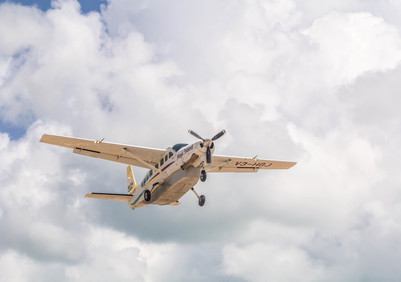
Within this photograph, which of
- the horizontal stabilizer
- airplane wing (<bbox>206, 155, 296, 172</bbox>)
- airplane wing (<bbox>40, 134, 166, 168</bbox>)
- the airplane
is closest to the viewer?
the airplane

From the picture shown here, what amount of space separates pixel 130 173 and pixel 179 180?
15.0m

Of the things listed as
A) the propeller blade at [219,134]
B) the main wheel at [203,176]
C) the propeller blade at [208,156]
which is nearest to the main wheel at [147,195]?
the main wheel at [203,176]

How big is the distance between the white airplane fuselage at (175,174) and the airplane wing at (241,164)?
479 cm

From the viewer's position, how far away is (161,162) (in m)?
38.9

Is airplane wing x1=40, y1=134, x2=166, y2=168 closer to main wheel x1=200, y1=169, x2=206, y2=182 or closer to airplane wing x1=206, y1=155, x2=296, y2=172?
main wheel x1=200, y1=169, x2=206, y2=182

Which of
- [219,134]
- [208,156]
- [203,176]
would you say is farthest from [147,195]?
[219,134]

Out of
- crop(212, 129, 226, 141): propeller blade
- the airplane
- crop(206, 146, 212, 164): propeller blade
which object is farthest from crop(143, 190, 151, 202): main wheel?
crop(212, 129, 226, 141): propeller blade

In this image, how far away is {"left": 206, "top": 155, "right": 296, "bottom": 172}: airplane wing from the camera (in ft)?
141

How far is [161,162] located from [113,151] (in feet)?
12.4

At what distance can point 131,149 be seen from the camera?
39.4 m

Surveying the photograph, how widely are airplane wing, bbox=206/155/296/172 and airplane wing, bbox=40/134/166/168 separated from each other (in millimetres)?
5444

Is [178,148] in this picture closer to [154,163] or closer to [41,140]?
[154,163]

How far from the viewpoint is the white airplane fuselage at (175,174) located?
1385 inches

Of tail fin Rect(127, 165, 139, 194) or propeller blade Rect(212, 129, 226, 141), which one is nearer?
propeller blade Rect(212, 129, 226, 141)
